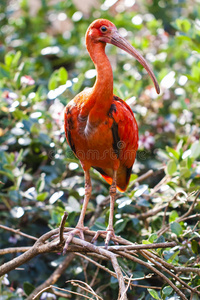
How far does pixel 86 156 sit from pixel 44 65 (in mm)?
3356

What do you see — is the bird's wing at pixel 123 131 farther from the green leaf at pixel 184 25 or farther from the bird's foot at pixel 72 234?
the green leaf at pixel 184 25

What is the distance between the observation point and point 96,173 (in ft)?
11.6

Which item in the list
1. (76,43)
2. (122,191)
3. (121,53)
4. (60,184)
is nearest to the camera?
(122,191)

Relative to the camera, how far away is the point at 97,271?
3084mm

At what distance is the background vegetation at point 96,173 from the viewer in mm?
3141

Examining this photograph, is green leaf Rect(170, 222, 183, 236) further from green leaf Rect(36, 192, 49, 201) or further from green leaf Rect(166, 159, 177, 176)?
green leaf Rect(36, 192, 49, 201)

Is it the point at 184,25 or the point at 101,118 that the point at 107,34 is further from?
the point at 184,25

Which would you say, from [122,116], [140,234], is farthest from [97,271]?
[122,116]

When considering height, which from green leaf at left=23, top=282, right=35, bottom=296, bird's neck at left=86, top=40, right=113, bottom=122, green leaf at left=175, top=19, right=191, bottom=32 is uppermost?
bird's neck at left=86, top=40, right=113, bottom=122

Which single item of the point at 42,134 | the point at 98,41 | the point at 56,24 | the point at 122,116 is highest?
the point at 98,41

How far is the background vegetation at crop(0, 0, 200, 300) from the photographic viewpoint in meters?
3.14

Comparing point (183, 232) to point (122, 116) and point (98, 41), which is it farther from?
point (98, 41)

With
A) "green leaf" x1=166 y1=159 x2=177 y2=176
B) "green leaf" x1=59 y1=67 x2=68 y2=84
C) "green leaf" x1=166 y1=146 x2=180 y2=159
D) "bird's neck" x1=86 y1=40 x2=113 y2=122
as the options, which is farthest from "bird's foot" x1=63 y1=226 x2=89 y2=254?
"green leaf" x1=59 y1=67 x2=68 y2=84

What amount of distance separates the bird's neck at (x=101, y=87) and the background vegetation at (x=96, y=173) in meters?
0.75
